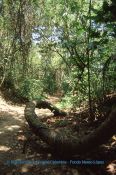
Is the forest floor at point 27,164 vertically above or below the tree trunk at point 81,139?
below

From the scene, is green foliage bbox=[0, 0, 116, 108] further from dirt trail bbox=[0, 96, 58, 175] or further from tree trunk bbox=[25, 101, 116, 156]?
dirt trail bbox=[0, 96, 58, 175]

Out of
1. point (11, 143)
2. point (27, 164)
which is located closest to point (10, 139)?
point (11, 143)

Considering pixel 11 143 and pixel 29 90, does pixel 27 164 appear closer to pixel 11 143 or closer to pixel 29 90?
pixel 11 143

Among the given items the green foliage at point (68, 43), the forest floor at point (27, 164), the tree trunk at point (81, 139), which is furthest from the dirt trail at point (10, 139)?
the green foliage at point (68, 43)

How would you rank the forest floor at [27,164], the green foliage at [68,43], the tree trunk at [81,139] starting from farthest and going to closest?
the green foliage at [68,43] < the forest floor at [27,164] < the tree trunk at [81,139]

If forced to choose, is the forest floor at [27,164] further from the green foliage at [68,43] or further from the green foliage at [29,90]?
the green foliage at [29,90]

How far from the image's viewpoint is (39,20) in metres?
25.3

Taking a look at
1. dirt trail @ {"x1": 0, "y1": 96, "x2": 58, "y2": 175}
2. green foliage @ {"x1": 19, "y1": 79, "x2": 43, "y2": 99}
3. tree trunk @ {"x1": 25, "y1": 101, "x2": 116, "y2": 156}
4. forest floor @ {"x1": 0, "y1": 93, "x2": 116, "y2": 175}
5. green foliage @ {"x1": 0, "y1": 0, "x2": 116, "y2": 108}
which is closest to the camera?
tree trunk @ {"x1": 25, "y1": 101, "x2": 116, "y2": 156}

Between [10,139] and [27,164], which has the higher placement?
[10,139]

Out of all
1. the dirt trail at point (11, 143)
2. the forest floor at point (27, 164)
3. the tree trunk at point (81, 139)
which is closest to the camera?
the tree trunk at point (81, 139)

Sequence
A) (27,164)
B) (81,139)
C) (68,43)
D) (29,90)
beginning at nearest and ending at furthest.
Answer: (81,139)
(27,164)
(68,43)
(29,90)

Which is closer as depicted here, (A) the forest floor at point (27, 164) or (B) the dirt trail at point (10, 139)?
(A) the forest floor at point (27, 164)

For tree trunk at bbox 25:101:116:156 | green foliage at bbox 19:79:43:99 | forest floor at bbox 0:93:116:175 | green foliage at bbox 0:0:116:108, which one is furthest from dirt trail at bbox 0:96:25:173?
green foliage at bbox 19:79:43:99

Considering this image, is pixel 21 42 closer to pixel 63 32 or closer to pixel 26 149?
pixel 63 32
